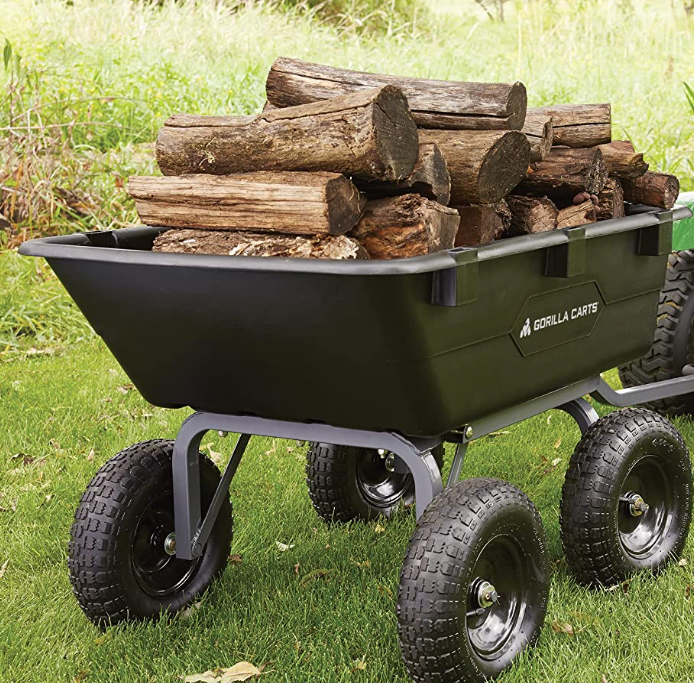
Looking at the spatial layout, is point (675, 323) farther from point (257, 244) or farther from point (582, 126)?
point (257, 244)

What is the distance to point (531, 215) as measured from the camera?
105 inches

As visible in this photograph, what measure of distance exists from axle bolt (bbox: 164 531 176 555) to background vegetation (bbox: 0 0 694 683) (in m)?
0.17

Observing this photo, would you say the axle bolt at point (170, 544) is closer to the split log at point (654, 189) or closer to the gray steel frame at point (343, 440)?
the gray steel frame at point (343, 440)

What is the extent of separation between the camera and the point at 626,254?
2.62m

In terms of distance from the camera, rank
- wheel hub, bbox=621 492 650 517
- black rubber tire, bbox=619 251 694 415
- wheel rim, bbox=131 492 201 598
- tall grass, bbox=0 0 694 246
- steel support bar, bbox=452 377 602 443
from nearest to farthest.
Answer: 1. steel support bar, bbox=452 377 602 443
2. wheel rim, bbox=131 492 201 598
3. wheel hub, bbox=621 492 650 517
4. black rubber tire, bbox=619 251 694 415
5. tall grass, bbox=0 0 694 246

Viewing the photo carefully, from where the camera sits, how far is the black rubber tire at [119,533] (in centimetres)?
246

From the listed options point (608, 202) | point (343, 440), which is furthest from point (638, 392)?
point (343, 440)

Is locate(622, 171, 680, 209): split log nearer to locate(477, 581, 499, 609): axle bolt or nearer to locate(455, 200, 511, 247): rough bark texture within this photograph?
locate(455, 200, 511, 247): rough bark texture

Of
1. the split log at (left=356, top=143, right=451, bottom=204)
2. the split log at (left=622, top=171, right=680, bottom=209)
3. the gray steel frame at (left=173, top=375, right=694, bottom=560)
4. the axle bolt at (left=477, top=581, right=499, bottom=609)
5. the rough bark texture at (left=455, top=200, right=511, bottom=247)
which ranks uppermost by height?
the split log at (left=356, top=143, right=451, bottom=204)

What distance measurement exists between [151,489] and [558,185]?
51.1 inches

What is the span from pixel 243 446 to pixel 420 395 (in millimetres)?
754

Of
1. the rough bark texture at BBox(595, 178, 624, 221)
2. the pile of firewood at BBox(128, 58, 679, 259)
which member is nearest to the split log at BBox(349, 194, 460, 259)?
the pile of firewood at BBox(128, 58, 679, 259)

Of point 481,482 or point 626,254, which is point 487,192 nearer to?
point 626,254

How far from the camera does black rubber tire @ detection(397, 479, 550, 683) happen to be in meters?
2.13
